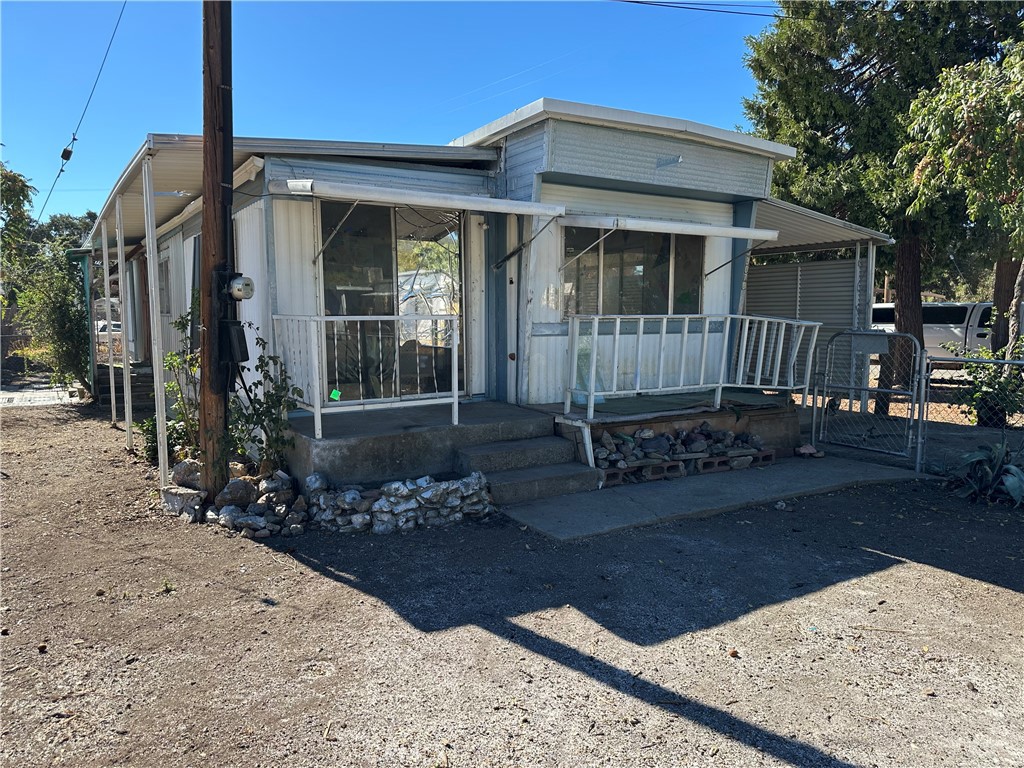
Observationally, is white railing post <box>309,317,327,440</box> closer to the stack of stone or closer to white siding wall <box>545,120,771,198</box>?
the stack of stone

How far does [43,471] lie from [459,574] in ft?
17.0

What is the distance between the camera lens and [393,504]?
5.13m

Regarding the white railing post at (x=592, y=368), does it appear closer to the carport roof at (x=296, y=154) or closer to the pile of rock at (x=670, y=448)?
the pile of rock at (x=670, y=448)

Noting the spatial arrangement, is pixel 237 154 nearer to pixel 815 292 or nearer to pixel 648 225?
pixel 648 225

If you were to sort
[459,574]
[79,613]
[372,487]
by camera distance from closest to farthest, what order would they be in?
1. [79,613]
2. [459,574]
3. [372,487]

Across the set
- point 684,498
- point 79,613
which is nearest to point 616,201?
point 684,498

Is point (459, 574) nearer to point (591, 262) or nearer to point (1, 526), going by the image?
point (1, 526)

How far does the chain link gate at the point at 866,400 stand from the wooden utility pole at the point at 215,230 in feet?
20.1

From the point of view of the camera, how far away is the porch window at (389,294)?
6422 millimetres

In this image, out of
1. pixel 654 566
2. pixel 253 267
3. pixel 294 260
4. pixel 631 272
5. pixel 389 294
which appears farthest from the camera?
pixel 631 272

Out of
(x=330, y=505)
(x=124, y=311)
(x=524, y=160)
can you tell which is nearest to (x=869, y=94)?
(x=524, y=160)

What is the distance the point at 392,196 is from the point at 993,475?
5675 mm

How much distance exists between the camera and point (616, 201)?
7.48 m

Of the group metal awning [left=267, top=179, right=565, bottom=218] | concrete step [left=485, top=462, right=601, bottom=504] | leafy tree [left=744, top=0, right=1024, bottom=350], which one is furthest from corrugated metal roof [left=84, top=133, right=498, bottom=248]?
leafy tree [left=744, top=0, right=1024, bottom=350]
